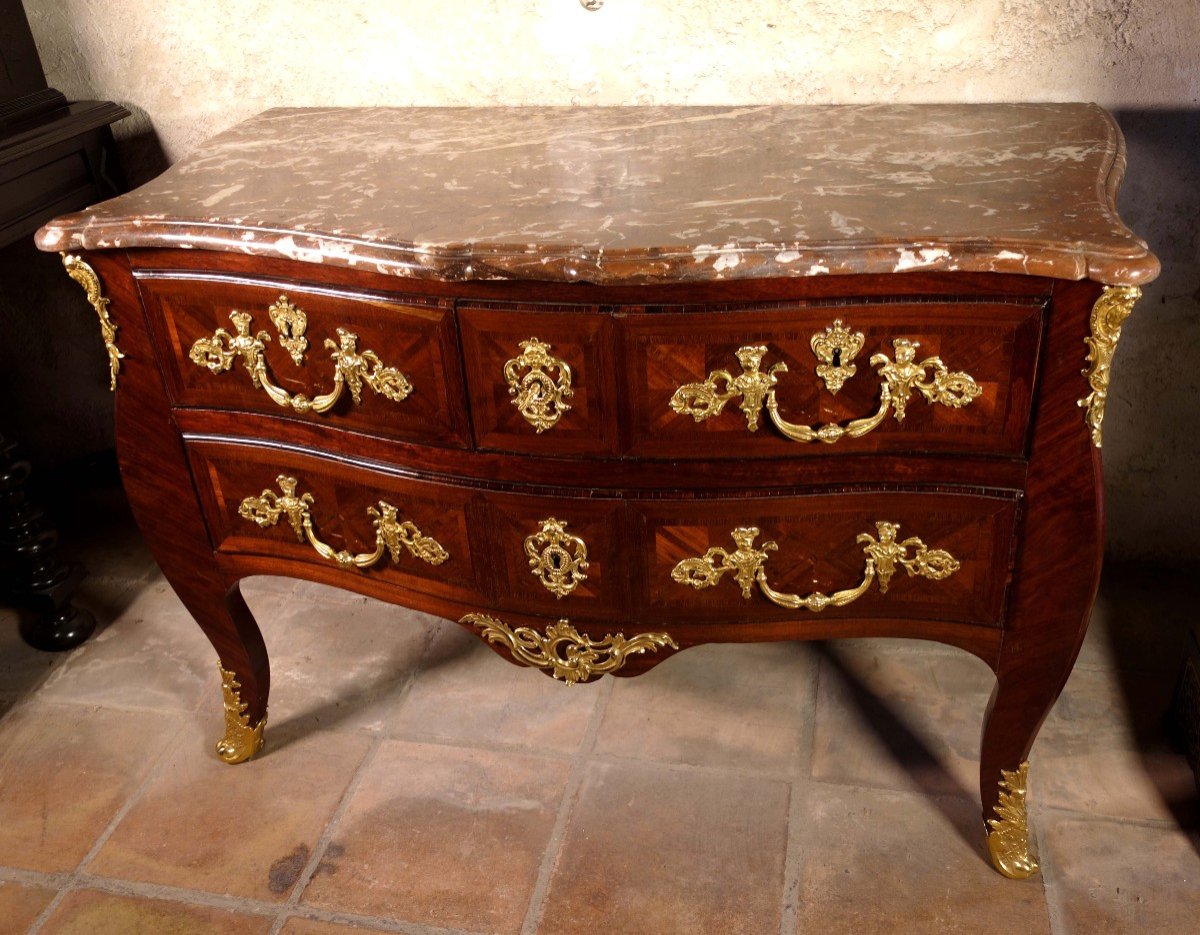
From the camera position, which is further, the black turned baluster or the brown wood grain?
the black turned baluster

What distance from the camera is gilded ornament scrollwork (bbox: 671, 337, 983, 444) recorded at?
1247 millimetres

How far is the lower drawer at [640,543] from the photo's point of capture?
1.38 metres

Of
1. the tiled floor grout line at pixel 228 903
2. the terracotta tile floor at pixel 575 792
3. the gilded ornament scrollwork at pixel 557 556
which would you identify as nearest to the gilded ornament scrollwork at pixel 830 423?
the gilded ornament scrollwork at pixel 557 556

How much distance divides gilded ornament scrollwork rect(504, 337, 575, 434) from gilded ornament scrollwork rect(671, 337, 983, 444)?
13 cm

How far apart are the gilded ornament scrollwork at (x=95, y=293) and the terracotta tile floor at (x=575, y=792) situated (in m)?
0.76

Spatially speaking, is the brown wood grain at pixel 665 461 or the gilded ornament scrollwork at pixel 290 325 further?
the gilded ornament scrollwork at pixel 290 325

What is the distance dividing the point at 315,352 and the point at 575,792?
846mm

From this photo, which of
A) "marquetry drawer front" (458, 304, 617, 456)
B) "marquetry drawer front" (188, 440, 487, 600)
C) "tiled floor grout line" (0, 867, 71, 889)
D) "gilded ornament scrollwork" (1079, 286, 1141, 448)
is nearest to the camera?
"gilded ornament scrollwork" (1079, 286, 1141, 448)

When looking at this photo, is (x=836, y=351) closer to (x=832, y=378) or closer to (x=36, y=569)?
(x=832, y=378)

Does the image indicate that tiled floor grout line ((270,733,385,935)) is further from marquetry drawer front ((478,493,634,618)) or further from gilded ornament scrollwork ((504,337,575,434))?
gilded ornament scrollwork ((504,337,575,434))

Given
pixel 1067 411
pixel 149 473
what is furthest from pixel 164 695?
pixel 1067 411

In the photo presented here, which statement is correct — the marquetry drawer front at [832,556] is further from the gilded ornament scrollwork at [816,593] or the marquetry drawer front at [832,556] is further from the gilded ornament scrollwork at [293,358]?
the gilded ornament scrollwork at [293,358]

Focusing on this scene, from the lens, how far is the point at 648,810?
1767 millimetres

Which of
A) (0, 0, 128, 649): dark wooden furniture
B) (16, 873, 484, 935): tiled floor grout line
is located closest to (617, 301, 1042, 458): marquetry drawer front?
(16, 873, 484, 935): tiled floor grout line
